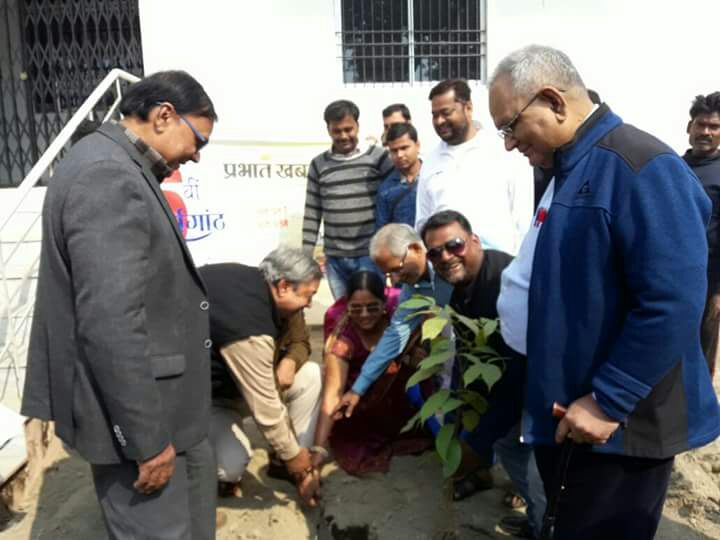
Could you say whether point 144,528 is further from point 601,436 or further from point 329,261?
point 329,261

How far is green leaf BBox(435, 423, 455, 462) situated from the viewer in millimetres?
2229

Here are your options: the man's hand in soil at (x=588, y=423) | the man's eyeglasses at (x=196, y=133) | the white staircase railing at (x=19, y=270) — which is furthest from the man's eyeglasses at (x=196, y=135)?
the white staircase railing at (x=19, y=270)

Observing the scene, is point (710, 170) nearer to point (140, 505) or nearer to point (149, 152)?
point (149, 152)

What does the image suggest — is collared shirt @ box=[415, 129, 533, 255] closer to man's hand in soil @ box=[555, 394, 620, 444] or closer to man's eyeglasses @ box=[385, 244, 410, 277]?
man's eyeglasses @ box=[385, 244, 410, 277]

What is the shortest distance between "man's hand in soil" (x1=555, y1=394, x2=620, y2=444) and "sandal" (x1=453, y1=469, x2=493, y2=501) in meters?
1.63

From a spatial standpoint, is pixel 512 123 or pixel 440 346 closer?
pixel 512 123

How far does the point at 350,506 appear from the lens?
9.93 ft

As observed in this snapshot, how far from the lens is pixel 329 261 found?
4227mm

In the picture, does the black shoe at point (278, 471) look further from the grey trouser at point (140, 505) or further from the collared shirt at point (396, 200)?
the collared shirt at point (396, 200)

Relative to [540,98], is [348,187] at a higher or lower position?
lower

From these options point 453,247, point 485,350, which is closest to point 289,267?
point 453,247

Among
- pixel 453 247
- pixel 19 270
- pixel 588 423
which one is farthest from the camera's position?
pixel 19 270

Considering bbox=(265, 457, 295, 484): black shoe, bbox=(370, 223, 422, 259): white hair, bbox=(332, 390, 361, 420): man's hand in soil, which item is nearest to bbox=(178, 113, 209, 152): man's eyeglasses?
bbox=(370, 223, 422, 259): white hair

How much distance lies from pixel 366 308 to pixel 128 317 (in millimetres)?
1700
